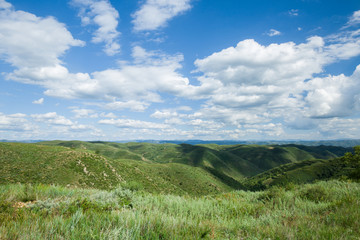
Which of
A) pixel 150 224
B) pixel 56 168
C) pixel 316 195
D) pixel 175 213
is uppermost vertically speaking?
pixel 150 224

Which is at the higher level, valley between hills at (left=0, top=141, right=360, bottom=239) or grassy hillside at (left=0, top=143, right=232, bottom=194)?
valley between hills at (left=0, top=141, right=360, bottom=239)

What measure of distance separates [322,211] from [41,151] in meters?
73.8

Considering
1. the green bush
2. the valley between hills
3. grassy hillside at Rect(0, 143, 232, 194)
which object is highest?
the valley between hills

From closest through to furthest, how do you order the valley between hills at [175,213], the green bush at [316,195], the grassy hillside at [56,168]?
1. the valley between hills at [175,213]
2. the green bush at [316,195]
3. the grassy hillside at [56,168]

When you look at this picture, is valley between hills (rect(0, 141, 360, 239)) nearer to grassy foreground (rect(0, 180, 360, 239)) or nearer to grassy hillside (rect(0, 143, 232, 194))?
grassy foreground (rect(0, 180, 360, 239))

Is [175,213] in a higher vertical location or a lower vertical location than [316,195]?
higher

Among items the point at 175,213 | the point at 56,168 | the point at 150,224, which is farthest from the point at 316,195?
the point at 56,168

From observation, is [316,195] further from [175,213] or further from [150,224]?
[150,224]

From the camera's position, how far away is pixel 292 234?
3.76 meters

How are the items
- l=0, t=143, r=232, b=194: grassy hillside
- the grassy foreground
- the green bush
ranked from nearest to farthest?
the grassy foreground → the green bush → l=0, t=143, r=232, b=194: grassy hillside

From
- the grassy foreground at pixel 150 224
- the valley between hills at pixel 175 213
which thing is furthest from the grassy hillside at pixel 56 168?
the grassy foreground at pixel 150 224

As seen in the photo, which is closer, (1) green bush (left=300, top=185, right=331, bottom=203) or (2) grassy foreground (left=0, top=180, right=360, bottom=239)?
(2) grassy foreground (left=0, top=180, right=360, bottom=239)

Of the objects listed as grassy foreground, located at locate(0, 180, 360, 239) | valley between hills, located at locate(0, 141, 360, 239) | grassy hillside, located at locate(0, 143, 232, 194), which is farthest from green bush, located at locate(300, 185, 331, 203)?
grassy hillside, located at locate(0, 143, 232, 194)

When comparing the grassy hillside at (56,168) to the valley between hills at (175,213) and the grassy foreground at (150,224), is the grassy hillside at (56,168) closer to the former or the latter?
the valley between hills at (175,213)
